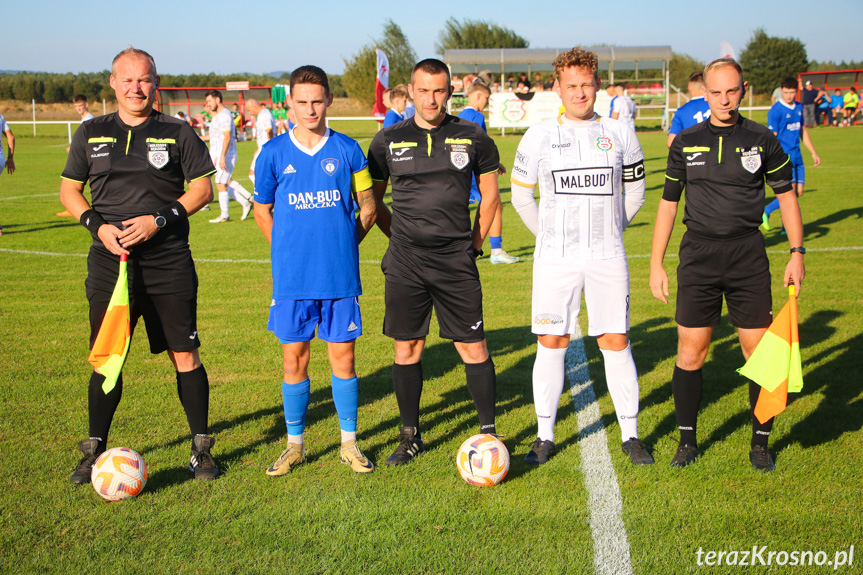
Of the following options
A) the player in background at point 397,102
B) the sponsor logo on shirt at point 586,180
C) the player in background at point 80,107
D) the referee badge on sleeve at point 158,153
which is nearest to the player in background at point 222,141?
the player in background at point 80,107

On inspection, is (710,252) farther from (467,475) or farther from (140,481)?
(140,481)

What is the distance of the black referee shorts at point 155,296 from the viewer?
410 cm

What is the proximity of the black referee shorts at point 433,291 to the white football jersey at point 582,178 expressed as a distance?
1.65 ft

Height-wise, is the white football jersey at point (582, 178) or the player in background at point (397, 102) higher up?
the player in background at point (397, 102)

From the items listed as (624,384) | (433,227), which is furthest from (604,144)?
(624,384)

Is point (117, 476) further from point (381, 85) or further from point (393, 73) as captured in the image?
point (393, 73)

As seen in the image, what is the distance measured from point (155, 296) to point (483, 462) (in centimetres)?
211

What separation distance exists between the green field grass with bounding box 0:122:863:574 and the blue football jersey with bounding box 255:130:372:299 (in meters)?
1.15

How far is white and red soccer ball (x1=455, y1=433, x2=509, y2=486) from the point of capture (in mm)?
4020

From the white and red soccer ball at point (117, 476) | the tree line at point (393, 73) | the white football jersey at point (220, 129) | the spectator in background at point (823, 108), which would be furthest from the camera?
the tree line at point (393, 73)

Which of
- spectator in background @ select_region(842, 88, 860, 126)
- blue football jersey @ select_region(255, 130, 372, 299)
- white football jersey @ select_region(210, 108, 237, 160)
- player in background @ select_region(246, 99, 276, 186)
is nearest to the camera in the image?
blue football jersey @ select_region(255, 130, 372, 299)

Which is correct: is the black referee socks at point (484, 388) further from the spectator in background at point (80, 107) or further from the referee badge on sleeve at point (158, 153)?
the spectator in background at point (80, 107)

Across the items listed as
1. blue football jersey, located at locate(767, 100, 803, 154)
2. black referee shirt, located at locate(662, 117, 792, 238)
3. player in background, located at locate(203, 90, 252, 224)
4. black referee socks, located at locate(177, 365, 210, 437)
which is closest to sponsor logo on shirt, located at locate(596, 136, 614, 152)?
black referee shirt, located at locate(662, 117, 792, 238)

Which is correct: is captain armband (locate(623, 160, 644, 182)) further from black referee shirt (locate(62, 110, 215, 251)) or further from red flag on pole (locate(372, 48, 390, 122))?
red flag on pole (locate(372, 48, 390, 122))
